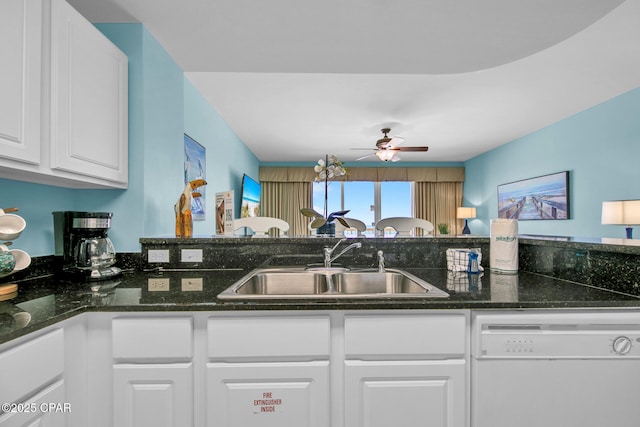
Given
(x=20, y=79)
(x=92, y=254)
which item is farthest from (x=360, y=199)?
(x=20, y=79)

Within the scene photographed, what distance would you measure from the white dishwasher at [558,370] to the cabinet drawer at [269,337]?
0.55 meters

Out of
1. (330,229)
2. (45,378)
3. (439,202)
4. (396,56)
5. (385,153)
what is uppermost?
(396,56)

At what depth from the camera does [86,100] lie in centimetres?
134

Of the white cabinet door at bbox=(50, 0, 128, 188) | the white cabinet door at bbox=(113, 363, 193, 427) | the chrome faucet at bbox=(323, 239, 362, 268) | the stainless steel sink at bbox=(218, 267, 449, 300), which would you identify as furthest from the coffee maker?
the chrome faucet at bbox=(323, 239, 362, 268)

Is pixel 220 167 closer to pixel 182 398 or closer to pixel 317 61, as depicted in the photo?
pixel 317 61

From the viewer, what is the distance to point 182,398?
39.8 inches

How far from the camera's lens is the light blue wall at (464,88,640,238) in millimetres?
3016

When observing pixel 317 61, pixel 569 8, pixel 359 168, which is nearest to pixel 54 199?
pixel 317 61

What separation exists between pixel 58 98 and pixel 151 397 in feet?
3.87

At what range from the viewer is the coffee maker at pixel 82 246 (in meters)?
1.39

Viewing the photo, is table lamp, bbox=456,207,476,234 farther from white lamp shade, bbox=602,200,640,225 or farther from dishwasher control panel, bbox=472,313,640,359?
dishwasher control panel, bbox=472,313,640,359

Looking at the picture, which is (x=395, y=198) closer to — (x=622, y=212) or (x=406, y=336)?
(x=622, y=212)

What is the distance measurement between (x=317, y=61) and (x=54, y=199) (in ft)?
5.81

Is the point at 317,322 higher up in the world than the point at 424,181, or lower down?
lower down
